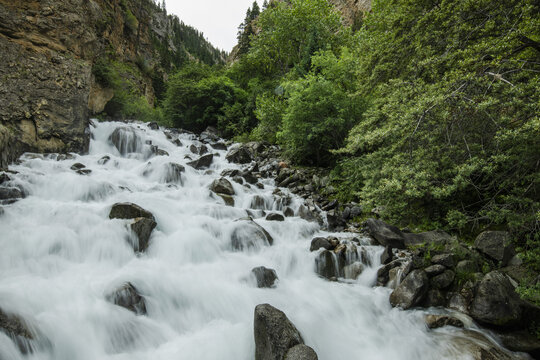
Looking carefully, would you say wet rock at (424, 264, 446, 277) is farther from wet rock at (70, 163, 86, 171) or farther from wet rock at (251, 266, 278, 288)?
wet rock at (70, 163, 86, 171)

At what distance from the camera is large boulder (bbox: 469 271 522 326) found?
397cm

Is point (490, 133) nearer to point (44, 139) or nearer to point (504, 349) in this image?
point (504, 349)

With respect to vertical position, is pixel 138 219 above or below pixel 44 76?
below

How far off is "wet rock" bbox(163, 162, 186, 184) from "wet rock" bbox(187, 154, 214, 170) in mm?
2071

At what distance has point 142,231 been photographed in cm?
596

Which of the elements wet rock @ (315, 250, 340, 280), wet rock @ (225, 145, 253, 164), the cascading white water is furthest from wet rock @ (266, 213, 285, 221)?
wet rock @ (225, 145, 253, 164)

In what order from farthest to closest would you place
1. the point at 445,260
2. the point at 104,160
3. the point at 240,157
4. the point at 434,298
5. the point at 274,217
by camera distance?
the point at 240,157 → the point at 104,160 → the point at 274,217 → the point at 445,260 → the point at 434,298

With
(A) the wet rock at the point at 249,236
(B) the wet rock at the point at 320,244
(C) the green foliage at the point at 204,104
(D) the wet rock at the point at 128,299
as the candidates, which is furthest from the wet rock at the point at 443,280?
(C) the green foliage at the point at 204,104

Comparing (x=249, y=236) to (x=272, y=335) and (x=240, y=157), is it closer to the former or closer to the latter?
(x=272, y=335)

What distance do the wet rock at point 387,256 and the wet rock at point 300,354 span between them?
3629 millimetres

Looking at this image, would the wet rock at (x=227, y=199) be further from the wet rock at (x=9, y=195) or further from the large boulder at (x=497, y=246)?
the large boulder at (x=497, y=246)

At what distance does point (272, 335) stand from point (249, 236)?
3834 millimetres

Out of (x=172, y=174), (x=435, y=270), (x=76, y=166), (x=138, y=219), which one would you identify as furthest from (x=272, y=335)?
(x=76, y=166)

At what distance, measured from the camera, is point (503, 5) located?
209 inches
